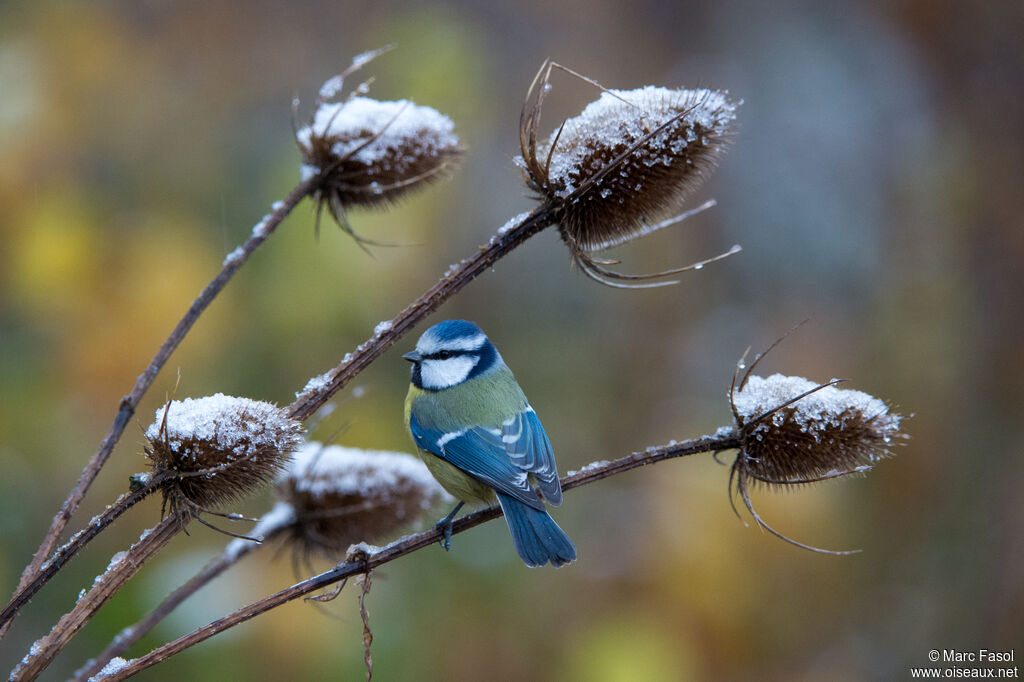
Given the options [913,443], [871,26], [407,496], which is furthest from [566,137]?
[871,26]

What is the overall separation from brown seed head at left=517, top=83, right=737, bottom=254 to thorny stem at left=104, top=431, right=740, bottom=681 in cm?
43

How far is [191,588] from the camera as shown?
1.31 meters

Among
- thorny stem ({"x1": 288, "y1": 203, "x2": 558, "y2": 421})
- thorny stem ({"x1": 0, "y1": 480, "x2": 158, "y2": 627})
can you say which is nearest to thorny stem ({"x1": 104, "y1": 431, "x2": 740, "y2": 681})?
thorny stem ({"x1": 0, "y1": 480, "x2": 158, "y2": 627})

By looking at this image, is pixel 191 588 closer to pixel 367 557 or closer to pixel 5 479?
pixel 367 557

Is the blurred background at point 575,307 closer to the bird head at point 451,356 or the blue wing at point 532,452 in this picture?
the bird head at point 451,356

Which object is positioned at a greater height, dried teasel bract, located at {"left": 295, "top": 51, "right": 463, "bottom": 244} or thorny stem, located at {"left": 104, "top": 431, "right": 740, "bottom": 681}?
dried teasel bract, located at {"left": 295, "top": 51, "right": 463, "bottom": 244}

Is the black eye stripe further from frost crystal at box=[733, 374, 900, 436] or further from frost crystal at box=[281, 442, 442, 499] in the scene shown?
frost crystal at box=[733, 374, 900, 436]

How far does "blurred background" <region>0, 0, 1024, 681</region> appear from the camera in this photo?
279cm

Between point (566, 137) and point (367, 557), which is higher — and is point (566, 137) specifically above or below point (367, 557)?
above

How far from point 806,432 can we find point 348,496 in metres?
0.88

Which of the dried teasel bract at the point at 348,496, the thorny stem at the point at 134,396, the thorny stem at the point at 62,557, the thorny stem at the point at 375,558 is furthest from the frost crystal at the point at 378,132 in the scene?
the thorny stem at the point at 62,557

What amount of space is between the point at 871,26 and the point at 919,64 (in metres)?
0.38

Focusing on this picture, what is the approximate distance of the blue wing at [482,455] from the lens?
1853 mm

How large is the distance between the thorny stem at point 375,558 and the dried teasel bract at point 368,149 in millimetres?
621
